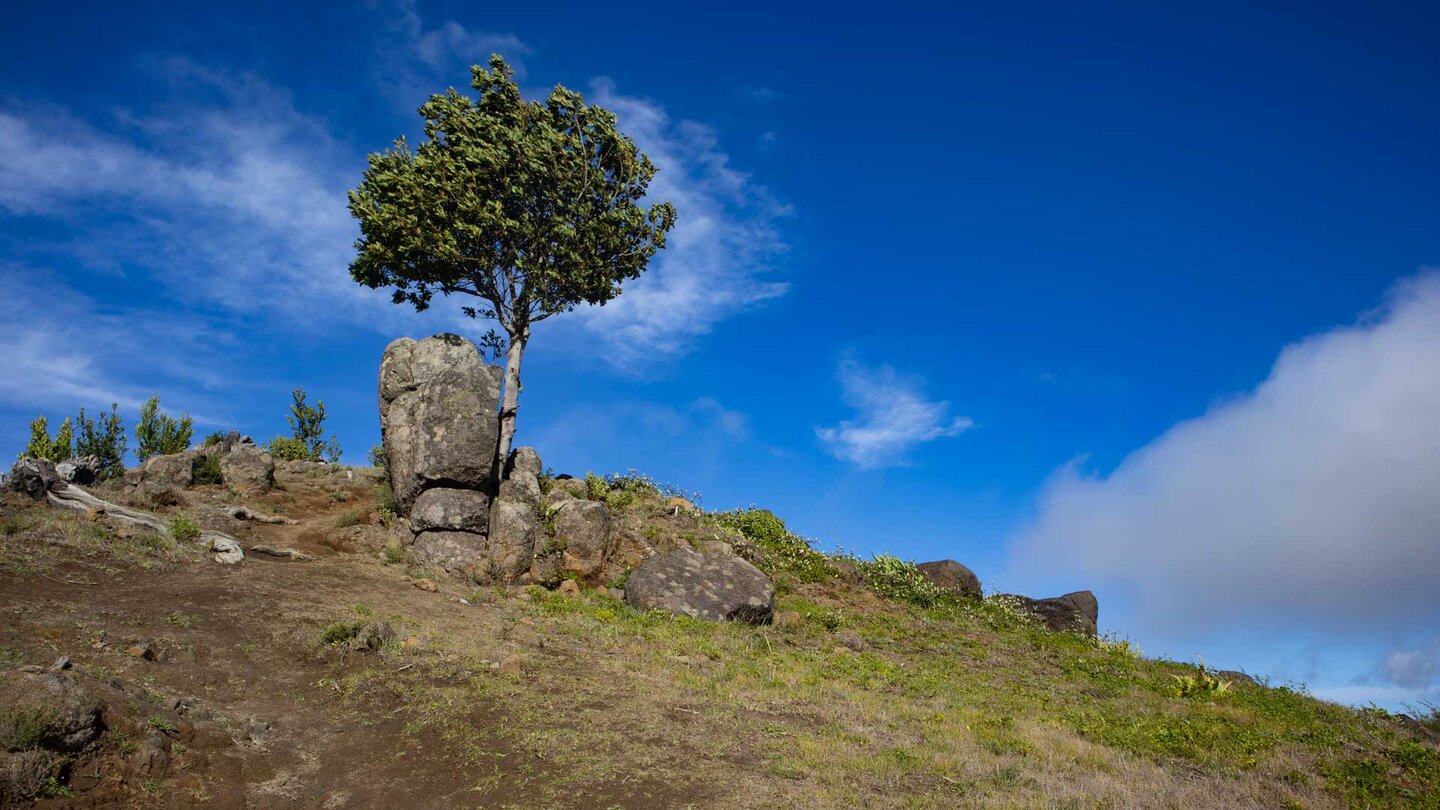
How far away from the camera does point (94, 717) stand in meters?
9.09

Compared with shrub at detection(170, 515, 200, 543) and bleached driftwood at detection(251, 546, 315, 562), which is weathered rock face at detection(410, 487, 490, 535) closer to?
bleached driftwood at detection(251, 546, 315, 562)

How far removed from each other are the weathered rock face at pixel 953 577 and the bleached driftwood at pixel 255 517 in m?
23.8

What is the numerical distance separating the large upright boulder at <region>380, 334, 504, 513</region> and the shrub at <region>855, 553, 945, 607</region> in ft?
49.3

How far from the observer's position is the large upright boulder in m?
24.7

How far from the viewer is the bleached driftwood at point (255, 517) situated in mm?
23453

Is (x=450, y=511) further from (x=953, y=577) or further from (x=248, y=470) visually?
(x=953, y=577)

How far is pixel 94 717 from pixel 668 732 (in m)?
7.38

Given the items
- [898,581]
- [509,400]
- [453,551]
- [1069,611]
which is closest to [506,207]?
[509,400]

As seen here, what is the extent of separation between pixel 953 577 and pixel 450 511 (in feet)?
65.0

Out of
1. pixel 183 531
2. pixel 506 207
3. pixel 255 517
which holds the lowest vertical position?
pixel 183 531

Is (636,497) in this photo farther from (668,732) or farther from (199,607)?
(668,732)

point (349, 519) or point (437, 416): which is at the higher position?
point (437, 416)

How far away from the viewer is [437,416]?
82.6ft

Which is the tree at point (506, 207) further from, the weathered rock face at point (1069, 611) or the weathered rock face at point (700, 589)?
the weathered rock face at point (1069, 611)
